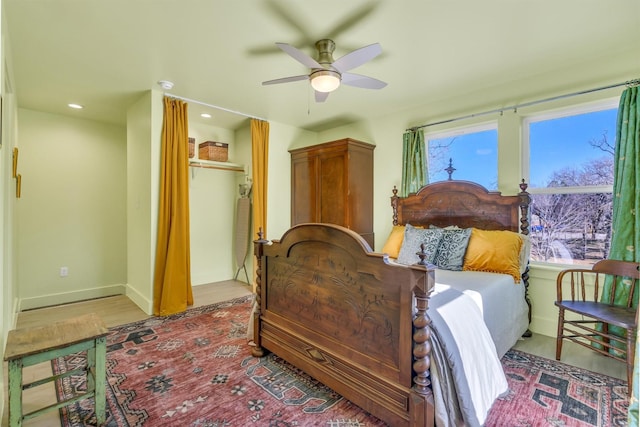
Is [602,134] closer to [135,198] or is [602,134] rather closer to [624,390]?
[624,390]

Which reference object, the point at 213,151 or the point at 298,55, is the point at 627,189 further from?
the point at 213,151

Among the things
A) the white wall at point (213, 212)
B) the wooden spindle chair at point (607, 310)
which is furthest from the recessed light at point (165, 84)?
the wooden spindle chair at point (607, 310)

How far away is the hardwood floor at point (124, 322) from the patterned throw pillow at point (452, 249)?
2.95ft

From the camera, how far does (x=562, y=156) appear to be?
299cm

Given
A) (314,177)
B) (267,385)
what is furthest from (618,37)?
(267,385)

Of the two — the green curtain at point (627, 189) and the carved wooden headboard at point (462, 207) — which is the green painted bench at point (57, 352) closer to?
the carved wooden headboard at point (462, 207)

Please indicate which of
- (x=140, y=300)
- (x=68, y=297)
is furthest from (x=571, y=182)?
(x=68, y=297)

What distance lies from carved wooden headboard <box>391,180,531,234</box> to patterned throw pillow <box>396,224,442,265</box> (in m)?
0.40

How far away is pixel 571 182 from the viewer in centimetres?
293

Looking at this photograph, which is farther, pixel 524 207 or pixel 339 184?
pixel 339 184

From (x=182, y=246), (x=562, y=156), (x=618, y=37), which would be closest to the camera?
(x=618, y=37)

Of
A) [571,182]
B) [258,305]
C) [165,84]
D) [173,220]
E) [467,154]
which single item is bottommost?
[258,305]

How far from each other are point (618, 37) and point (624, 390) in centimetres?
261

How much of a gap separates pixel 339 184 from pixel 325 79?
6.37 feet
